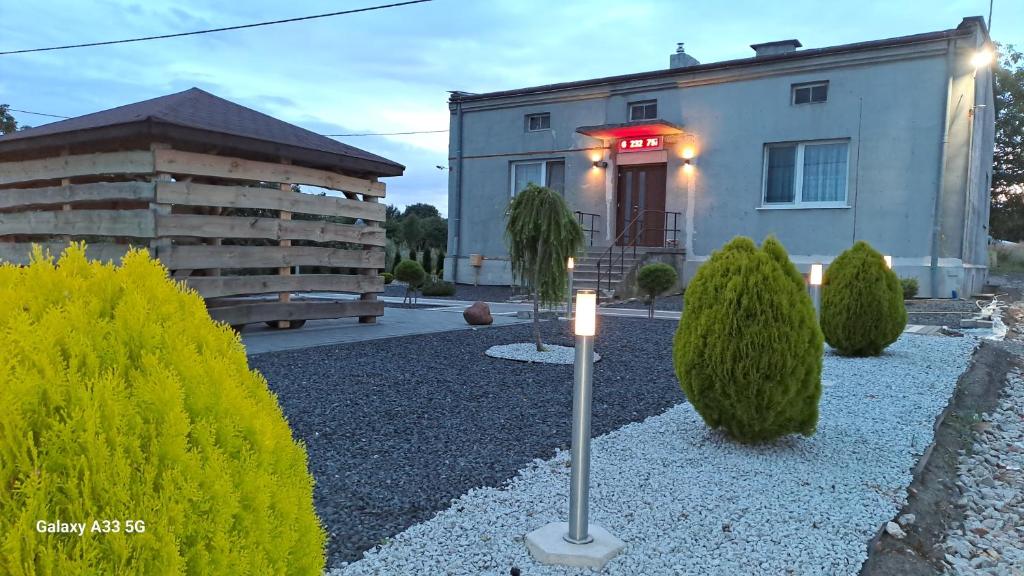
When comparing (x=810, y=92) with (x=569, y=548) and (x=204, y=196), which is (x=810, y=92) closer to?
(x=204, y=196)

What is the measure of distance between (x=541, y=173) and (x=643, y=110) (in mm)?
3420

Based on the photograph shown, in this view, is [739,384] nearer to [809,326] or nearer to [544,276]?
[809,326]

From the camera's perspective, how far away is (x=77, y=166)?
7676 mm

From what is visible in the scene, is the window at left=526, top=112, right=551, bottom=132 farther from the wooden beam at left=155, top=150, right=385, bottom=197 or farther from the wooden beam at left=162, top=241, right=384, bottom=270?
the wooden beam at left=162, top=241, right=384, bottom=270

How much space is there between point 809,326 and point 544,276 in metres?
3.82

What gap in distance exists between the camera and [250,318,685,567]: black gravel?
315 cm

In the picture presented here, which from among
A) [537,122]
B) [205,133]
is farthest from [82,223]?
[537,122]

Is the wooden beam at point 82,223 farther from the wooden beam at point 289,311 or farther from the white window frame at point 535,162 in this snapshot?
the white window frame at point 535,162

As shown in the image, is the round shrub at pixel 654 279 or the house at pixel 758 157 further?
the house at pixel 758 157

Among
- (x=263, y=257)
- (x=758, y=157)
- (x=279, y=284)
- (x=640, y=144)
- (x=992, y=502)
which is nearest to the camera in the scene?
(x=992, y=502)

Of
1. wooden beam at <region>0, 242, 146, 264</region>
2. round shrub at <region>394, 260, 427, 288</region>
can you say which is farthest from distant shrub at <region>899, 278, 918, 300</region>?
wooden beam at <region>0, 242, 146, 264</region>

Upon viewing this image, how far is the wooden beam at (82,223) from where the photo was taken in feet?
23.2

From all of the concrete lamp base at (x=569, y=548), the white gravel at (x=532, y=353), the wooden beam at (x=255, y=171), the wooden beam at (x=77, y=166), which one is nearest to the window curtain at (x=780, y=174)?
the white gravel at (x=532, y=353)

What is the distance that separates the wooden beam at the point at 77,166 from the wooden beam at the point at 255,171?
25 centimetres
